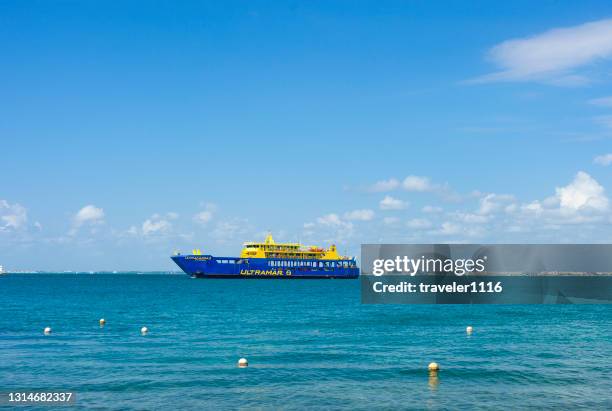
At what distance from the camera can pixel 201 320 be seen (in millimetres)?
→ 82062

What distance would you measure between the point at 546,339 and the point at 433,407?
33.4 metres

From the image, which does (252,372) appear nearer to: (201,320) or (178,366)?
(178,366)

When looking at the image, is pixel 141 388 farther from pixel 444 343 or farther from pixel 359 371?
pixel 444 343

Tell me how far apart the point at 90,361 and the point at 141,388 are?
1161 centimetres

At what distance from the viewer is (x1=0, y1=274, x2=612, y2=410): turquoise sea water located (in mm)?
35531

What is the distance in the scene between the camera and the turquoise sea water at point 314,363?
117ft

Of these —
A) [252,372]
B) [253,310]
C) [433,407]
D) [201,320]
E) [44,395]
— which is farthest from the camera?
[253,310]

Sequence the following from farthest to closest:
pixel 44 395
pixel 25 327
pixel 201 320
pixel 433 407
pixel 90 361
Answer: pixel 201 320, pixel 25 327, pixel 90 361, pixel 44 395, pixel 433 407

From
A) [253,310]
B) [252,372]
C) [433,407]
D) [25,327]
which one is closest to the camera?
[433,407]

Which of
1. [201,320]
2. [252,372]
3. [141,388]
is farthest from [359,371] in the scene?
[201,320]

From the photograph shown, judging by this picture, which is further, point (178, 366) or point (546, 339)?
point (546, 339)

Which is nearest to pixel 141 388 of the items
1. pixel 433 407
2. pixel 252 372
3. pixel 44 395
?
pixel 44 395

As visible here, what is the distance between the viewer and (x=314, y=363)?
46094 mm

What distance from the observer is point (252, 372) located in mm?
42781
